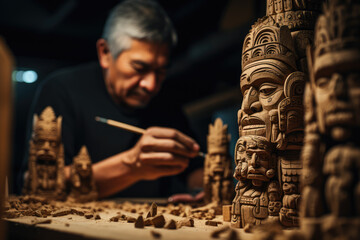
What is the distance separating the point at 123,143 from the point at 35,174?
3.69 feet

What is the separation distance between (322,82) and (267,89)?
0.56m

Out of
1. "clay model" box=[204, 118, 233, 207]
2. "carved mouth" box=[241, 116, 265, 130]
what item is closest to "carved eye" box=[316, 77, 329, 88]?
"carved mouth" box=[241, 116, 265, 130]

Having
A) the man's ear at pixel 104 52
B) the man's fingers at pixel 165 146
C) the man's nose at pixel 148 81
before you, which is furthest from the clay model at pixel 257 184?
the man's ear at pixel 104 52

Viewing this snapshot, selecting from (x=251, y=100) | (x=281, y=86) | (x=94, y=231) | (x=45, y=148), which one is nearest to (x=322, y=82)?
(x=281, y=86)

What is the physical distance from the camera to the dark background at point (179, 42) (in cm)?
506

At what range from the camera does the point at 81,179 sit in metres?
3.32

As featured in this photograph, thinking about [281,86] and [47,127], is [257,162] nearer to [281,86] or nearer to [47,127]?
[281,86]

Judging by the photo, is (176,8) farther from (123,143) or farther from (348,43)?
(348,43)

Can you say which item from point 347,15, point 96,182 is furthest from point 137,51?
point 347,15

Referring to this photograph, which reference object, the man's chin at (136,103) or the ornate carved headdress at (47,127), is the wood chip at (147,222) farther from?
the man's chin at (136,103)

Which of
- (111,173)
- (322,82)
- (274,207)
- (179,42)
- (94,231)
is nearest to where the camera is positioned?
(322,82)

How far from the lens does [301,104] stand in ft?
6.04

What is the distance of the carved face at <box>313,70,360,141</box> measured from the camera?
1.24 metres

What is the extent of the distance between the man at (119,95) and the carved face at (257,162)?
171cm
